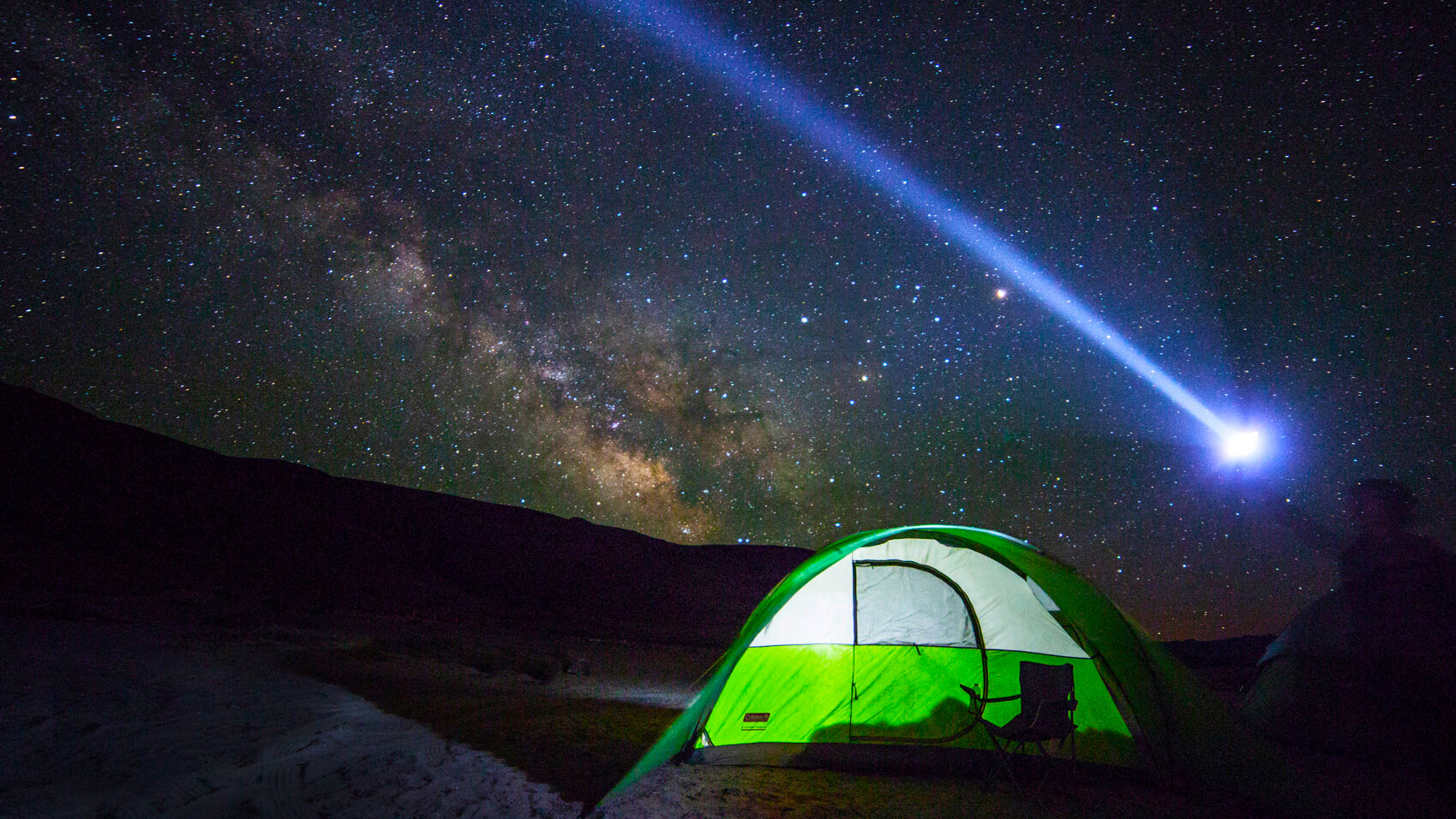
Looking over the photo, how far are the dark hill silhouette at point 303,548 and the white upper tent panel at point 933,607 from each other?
1169 centimetres

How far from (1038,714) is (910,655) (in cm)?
139

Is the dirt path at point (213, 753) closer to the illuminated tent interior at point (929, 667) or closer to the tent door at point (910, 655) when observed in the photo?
the illuminated tent interior at point (929, 667)

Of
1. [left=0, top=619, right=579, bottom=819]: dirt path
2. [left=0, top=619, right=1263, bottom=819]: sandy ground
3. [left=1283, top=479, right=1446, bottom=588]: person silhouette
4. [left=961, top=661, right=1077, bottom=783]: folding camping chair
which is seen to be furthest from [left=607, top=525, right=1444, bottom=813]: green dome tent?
[left=1283, top=479, right=1446, bottom=588]: person silhouette

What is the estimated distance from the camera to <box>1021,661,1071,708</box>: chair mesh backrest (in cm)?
569

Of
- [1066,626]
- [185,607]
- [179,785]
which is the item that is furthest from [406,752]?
[185,607]

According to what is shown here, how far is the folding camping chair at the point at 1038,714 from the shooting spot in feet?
17.5

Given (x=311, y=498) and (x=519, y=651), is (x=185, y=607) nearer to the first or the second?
(x=519, y=651)

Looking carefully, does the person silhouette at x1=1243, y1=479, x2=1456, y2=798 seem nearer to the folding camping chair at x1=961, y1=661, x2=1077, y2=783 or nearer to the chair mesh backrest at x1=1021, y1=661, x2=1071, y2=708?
the folding camping chair at x1=961, y1=661, x2=1077, y2=783

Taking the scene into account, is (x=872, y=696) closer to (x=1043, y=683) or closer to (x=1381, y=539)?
(x=1043, y=683)

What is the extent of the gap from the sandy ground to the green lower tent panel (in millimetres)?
550

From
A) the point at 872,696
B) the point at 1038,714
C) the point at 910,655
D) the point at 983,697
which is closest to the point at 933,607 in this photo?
the point at 910,655

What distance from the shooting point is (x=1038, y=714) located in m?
5.34

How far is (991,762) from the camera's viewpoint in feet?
19.5

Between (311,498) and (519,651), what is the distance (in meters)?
30.4
